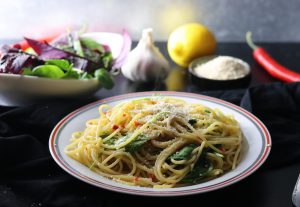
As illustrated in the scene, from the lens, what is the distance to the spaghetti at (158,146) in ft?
4.38

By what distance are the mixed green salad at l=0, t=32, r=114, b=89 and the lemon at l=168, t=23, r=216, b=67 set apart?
309 mm

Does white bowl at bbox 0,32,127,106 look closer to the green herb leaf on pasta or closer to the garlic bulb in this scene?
the garlic bulb

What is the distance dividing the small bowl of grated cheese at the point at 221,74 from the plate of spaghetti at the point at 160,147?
403mm

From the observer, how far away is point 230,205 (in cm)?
126

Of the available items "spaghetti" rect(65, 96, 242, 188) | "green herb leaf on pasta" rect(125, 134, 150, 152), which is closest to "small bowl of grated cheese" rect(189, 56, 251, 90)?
"spaghetti" rect(65, 96, 242, 188)

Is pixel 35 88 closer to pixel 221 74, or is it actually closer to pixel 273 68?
pixel 221 74

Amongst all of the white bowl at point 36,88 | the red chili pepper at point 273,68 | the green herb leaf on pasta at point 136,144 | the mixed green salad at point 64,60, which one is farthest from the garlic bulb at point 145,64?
the green herb leaf on pasta at point 136,144

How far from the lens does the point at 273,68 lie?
7.19 feet

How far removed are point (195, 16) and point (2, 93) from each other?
153 centimetres

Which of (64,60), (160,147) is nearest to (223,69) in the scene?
(64,60)

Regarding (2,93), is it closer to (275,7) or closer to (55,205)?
(55,205)

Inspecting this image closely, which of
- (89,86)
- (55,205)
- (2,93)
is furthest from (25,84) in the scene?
(55,205)

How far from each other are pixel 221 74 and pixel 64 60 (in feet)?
2.11

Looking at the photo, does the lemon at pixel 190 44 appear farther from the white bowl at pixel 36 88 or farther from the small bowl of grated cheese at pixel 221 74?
the white bowl at pixel 36 88
